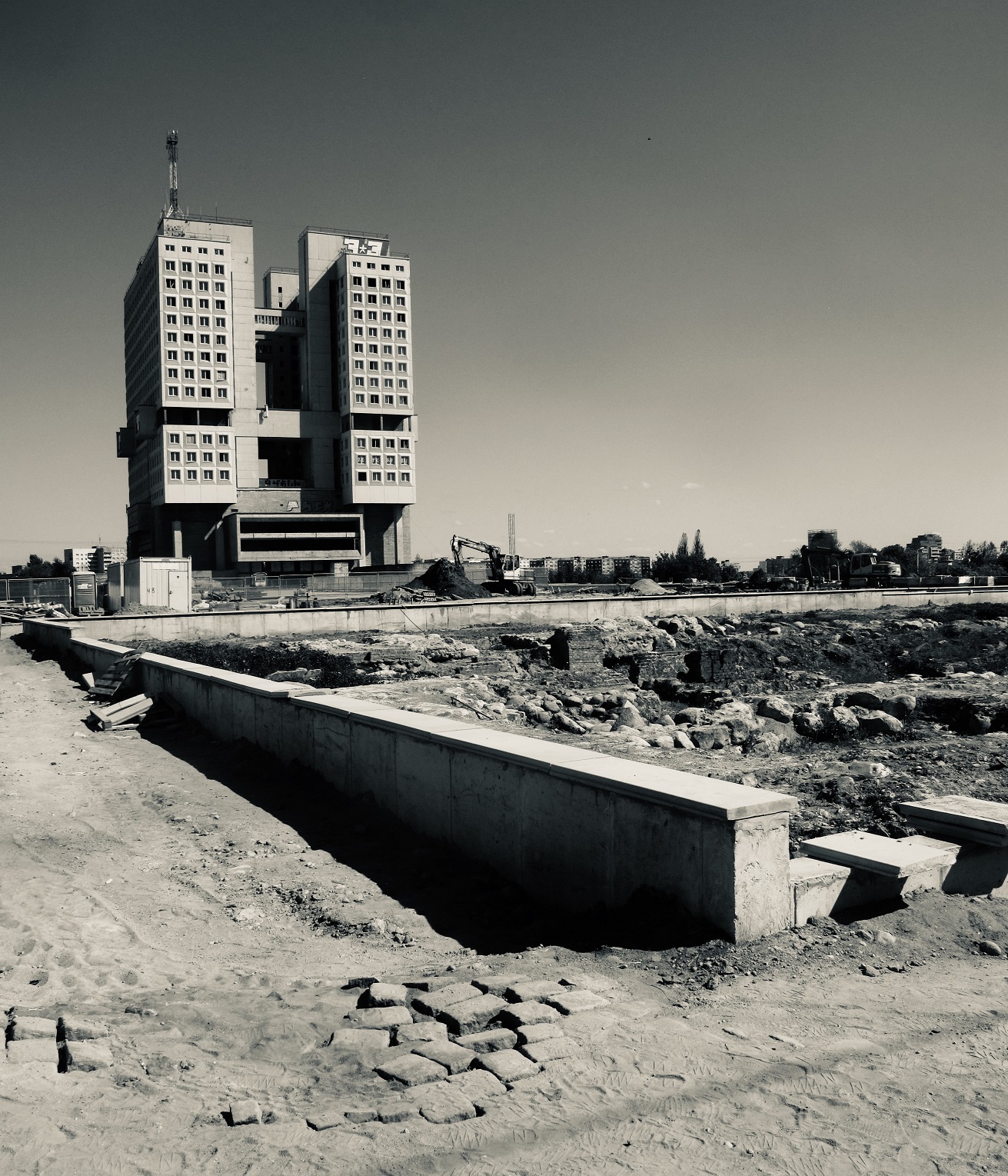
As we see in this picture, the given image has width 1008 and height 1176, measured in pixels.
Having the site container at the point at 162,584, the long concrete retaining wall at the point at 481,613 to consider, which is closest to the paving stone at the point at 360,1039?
the long concrete retaining wall at the point at 481,613

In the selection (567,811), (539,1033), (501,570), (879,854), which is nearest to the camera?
(539,1033)

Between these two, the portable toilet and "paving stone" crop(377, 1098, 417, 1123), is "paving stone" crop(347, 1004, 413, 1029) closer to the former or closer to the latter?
"paving stone" crop(377, 1098, 417, 1123)

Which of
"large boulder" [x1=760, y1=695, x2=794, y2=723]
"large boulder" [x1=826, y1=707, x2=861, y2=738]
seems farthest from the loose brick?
"large boulder" [x1=760, y1=695, x2=794, y2=723]

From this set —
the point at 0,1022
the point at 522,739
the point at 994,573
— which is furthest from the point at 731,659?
the point at 994,573

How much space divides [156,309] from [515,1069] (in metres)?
94.2

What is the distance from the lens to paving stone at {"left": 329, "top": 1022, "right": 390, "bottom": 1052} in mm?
3574

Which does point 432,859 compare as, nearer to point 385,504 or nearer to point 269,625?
point 269,625

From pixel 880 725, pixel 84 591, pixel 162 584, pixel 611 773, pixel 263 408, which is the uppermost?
pixel 263 408

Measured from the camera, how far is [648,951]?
14.4 ft

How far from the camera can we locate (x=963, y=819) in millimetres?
5273

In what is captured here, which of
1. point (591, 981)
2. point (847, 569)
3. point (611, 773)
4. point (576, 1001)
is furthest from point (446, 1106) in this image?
point (847, 569)

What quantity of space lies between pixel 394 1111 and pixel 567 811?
2.39 m

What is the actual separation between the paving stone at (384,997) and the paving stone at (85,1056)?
41.5 inches

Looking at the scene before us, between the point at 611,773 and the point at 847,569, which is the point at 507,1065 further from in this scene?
the point at 847,569
